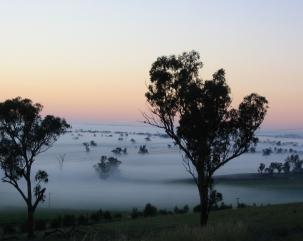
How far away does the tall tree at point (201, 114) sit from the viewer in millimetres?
30328

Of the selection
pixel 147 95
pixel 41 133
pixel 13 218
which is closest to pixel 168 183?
pixel 13 218

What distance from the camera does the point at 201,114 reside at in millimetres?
30391

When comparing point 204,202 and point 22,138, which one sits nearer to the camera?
point 204,202

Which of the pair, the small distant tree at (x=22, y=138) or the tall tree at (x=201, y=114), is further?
the small distant tree at (x=22, y=138)

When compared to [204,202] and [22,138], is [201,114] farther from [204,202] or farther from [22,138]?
[22,138]

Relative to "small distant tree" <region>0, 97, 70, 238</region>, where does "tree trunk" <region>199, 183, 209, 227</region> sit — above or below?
below

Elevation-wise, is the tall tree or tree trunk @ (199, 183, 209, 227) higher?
the tall tree

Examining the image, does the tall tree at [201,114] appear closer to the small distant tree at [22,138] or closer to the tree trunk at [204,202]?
the tree trunk at [204,202]

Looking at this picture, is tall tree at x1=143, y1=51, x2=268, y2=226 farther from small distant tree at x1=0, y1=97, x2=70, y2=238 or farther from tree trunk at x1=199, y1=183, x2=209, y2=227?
small distant tree at x1=0, y1=97, x2=70, y2=238

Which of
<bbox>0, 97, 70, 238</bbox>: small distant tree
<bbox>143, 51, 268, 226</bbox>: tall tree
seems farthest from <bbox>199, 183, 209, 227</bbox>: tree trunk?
<bbox>0, 97, 70, 238</bbox>: small distant tree

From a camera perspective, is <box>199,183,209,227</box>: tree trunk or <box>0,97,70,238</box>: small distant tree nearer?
<box>199,183,209,227</box>: tree trunk

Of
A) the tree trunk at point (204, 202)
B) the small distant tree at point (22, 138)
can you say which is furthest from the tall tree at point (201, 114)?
the small distant tree at point (22, 138)

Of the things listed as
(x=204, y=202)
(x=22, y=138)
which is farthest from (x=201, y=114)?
(x=22, y=138)

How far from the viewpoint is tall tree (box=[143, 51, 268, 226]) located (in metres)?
30.3
